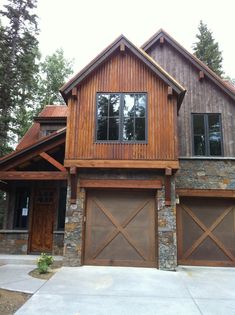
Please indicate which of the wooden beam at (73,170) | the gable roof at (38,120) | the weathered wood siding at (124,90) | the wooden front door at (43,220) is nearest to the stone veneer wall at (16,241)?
the wooden front door at (43,220)

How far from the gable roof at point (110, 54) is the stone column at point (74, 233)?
3.71m

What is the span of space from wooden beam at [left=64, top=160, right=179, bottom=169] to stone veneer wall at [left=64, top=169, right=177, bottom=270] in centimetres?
37

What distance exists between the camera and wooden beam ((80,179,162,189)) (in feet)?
30.7

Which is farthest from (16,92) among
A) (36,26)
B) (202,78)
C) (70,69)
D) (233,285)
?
(70,69)

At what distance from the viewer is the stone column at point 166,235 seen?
878 cm

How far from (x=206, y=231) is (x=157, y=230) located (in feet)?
8.30

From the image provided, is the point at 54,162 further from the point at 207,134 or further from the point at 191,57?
the point at 191,57

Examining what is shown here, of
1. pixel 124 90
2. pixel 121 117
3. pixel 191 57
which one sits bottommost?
pixel 121 117

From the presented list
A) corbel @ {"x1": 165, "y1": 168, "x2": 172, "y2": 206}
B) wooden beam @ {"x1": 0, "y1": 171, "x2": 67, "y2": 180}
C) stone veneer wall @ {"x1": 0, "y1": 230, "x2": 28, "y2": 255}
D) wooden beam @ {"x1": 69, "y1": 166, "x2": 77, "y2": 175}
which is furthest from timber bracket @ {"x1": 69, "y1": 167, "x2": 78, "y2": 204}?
stone veneer wall @ {"x1": 0, "y1": 230, "x2": 28, "y2": 255}

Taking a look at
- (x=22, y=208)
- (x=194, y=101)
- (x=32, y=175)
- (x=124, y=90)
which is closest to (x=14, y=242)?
(x=22, y=208)

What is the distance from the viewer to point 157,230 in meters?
9.13

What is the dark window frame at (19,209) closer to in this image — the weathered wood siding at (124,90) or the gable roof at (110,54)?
the weathered wood siding at (124,90)

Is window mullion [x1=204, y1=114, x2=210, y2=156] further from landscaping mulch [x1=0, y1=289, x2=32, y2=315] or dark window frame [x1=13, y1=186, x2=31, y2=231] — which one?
landscaping mulch [x1=0, y1=289, x2=32, y2=315]

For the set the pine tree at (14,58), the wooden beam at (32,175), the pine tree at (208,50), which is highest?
the pine tree at (208,50)
